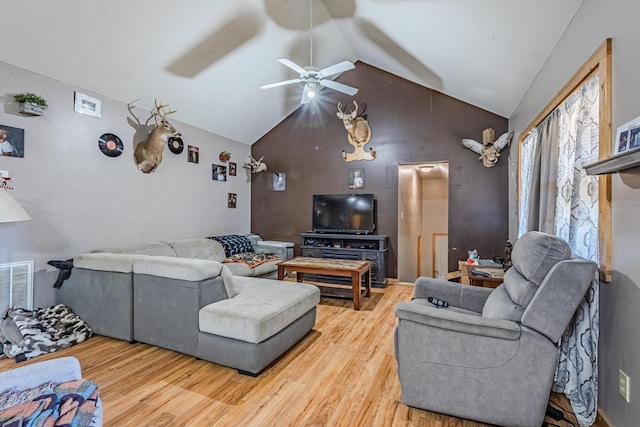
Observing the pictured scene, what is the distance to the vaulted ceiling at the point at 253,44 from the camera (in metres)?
2.72

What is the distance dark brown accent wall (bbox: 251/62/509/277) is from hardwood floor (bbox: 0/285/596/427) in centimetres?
272

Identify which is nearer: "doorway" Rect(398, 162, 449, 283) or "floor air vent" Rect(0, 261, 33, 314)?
"floor air vent" Rect(0, 261, 33, 314)

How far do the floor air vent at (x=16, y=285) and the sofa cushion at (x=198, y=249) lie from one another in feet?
4.87

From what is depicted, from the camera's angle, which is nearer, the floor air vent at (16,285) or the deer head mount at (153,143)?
the floor air vent at (16,285)

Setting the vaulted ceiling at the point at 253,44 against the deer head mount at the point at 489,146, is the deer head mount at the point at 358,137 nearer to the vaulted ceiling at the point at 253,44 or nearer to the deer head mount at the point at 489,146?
the vaulted ceiling at the point at 253,44

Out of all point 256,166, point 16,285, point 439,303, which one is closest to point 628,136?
point 439,303

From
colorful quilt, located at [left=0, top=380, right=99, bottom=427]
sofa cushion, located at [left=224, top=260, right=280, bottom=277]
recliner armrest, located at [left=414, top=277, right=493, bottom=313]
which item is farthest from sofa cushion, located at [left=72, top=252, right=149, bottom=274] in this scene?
recliner armrest, located at [left=414, top=277, right=493, bottom=313]

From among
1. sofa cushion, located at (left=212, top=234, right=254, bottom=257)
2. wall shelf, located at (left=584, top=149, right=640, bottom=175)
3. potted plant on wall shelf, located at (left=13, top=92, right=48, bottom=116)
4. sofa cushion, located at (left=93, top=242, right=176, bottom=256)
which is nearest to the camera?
wall shelf, located at (left=584, top=149, right=640, bottom=175)

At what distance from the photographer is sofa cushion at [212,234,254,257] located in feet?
16.8

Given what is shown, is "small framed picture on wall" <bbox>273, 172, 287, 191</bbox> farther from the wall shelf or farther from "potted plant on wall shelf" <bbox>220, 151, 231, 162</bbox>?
the wall shelf

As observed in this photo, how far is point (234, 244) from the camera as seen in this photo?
528 cm

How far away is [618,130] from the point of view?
1.63 metres

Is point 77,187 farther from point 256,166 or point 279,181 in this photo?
point 279,181

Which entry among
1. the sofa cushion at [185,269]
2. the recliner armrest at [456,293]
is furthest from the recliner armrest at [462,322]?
the sofa cushion at [185,269]
